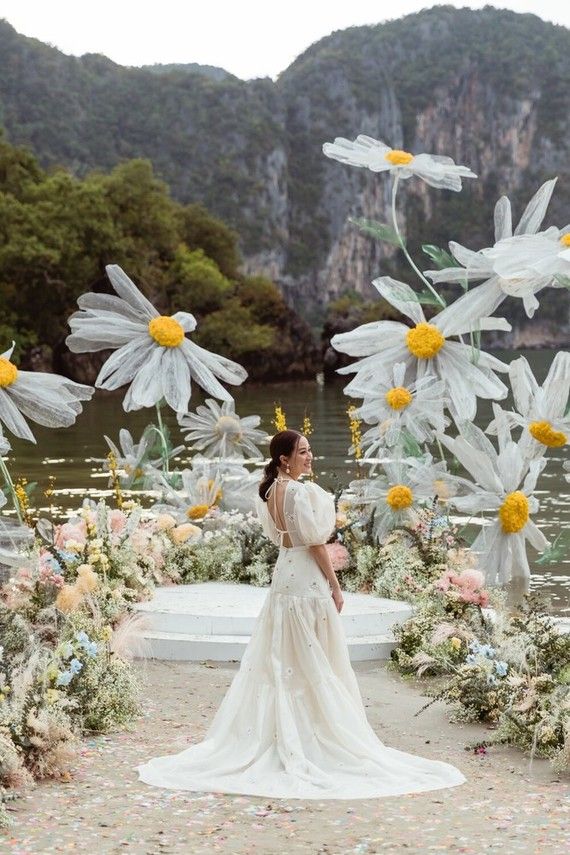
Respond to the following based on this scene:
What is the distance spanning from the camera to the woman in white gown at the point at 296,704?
5434mm

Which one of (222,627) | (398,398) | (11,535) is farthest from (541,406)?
(222,627)

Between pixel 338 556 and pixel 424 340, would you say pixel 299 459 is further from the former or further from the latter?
pixel 338 556

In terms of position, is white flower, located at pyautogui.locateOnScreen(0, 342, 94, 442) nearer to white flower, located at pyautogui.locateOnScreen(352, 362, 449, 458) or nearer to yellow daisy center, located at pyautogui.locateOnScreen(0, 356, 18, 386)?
yellow daisy center, located at pyautogui.locateOnScreen(0, 356, 18, 386)

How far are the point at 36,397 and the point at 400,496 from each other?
9.82ft

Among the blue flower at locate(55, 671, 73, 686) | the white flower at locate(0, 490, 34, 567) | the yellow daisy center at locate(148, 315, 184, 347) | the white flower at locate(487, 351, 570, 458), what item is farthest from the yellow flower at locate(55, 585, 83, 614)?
the white flower at locate(487, 351, 570, 458)

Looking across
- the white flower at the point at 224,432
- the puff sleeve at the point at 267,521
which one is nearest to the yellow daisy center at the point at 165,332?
the puff sleeve at the point at 267,521

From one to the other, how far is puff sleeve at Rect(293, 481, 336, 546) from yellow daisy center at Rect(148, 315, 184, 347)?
2077mm

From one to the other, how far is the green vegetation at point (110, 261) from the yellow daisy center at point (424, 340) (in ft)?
Answer: 163

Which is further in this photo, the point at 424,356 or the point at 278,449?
the point at 424,356

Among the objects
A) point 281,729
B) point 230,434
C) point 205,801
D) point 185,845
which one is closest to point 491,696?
point 281,729

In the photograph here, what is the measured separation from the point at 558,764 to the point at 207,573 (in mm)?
4286

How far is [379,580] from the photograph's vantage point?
29.3 feet

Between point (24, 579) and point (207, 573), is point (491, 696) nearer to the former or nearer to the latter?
point (24, 579)

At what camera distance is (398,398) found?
25.2 ft
